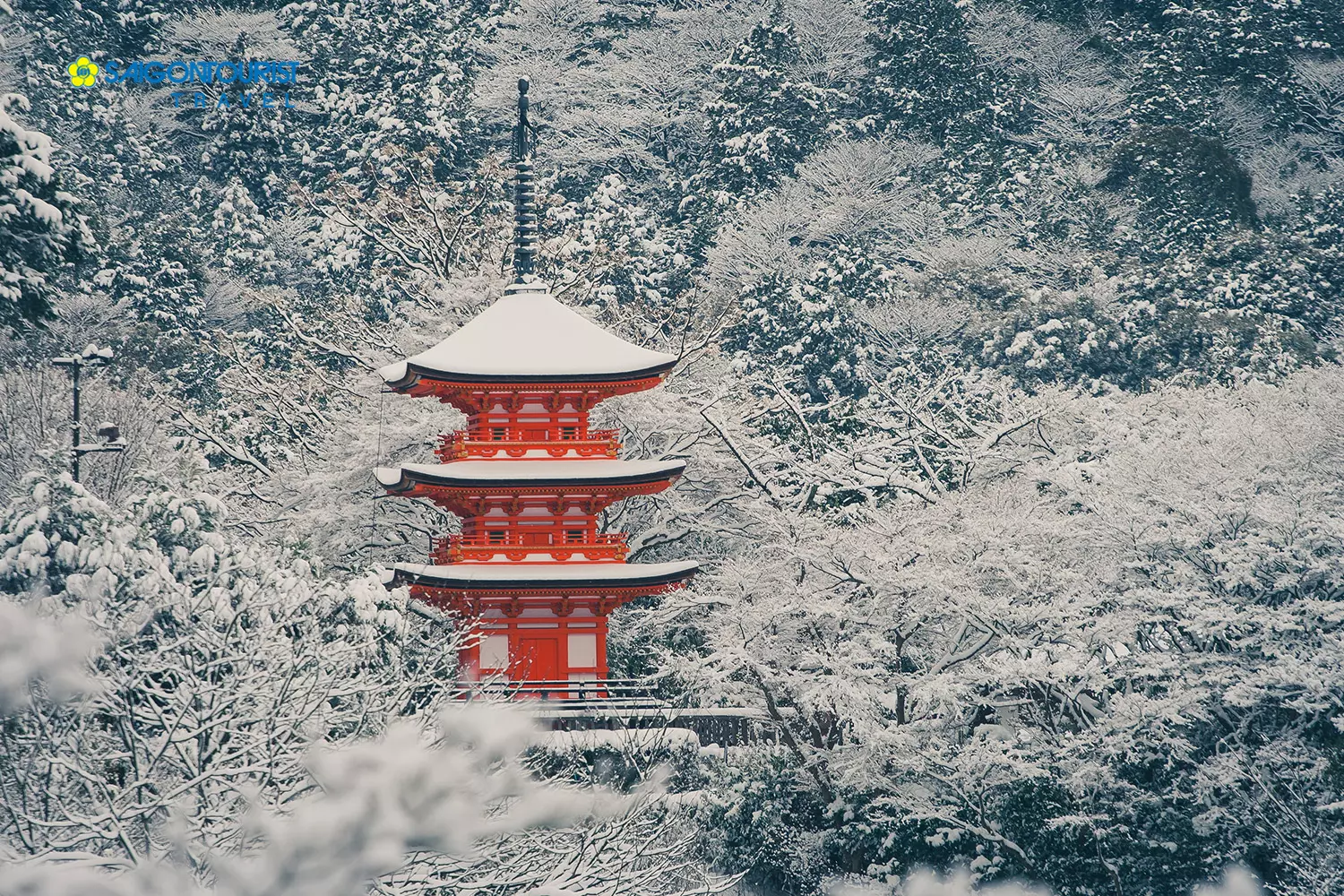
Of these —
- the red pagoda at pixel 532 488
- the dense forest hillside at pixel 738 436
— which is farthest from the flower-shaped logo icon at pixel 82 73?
the red pagoda at pixel 532 488

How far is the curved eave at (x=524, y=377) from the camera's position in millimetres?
21844

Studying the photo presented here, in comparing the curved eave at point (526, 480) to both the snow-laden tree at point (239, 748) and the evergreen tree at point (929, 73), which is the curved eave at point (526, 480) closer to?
the snow-laden tree at point (239, 748)

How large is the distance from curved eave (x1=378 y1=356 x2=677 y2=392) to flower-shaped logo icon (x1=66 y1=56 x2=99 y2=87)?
1013 inches

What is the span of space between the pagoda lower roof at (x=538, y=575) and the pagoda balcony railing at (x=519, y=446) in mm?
1413

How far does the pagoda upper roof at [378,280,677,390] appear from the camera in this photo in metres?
21.9

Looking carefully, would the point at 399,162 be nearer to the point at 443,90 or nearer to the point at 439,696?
the point at 443,90

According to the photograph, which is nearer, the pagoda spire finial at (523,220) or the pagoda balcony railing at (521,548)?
the pagoda balcony railing at (521,548)

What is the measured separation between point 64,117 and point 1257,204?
2837cm

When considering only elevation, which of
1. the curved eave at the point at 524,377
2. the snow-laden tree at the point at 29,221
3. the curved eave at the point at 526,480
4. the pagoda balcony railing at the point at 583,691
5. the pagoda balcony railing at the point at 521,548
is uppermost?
the snow-laden tree at the point at 29,221

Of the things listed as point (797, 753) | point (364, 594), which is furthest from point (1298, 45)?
point (364, 594)

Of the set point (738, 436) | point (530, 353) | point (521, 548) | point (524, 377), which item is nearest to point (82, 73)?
point (738, 436)

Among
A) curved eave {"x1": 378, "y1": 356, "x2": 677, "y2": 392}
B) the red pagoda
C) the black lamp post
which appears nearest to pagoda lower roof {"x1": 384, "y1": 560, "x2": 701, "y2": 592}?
the red pagoda

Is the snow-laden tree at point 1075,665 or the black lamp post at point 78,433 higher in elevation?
the black lamp post at point 78,433

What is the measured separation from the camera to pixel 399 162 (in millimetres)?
41125
